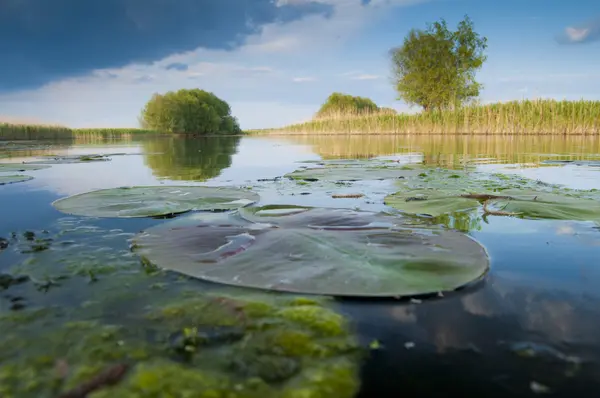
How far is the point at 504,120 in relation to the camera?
1895 centimetres

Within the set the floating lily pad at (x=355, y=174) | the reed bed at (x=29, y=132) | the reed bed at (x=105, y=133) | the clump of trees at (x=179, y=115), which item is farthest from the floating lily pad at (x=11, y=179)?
the clump of trees at (x=179, y=115)

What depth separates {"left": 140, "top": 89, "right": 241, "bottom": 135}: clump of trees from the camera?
42.1 m

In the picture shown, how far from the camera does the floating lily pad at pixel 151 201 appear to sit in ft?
8.39

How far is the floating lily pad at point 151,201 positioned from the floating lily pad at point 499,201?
1.22 meters

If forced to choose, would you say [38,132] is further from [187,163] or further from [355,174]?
[355,174]

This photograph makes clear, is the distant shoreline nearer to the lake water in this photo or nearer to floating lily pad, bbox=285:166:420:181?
floating lily pad, bbox=285:166:420:181

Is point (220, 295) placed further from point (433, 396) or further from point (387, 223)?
point (387, 223)

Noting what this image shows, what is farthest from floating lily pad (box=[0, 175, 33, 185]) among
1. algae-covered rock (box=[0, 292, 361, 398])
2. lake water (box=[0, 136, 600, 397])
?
algae-covered rock (box=[0, 292, 361, 398])

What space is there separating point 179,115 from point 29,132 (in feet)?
64.2

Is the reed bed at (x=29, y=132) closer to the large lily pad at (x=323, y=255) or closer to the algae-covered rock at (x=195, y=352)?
the large lily pad at (x=323, y=255)

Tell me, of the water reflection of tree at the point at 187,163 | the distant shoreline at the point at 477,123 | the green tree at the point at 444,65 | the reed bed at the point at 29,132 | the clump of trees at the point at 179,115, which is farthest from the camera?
the clump of trees at the point at 179,115

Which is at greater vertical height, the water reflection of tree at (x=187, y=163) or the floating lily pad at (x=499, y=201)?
the water reflection of tree at (x=187, y=163)

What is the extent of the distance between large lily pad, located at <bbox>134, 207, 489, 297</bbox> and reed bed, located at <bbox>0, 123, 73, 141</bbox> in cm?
2657

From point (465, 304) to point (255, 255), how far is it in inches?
32.0
